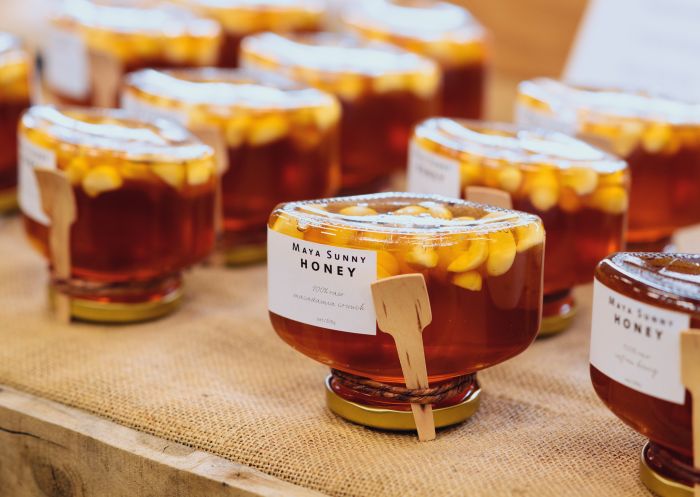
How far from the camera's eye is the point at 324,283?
80 cm

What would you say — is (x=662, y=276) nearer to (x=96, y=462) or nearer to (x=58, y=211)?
(x=96, y=462)

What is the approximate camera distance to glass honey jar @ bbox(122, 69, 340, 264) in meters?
1.17

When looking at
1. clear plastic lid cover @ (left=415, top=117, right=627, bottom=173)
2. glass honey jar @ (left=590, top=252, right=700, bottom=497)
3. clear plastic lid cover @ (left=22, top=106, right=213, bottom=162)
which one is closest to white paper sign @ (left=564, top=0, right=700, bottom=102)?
clear plastic lid cover @ (left=415, top=117, right=627, bottom=173)

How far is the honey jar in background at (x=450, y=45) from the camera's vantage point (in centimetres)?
151

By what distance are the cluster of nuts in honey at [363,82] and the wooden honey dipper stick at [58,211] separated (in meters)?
0.42

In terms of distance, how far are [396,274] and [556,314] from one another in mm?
329

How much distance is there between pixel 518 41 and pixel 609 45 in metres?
0.25

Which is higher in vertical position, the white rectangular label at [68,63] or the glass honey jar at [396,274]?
the white rectangular label at [68,63]

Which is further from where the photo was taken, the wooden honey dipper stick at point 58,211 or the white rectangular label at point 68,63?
the white rectangular label at point 68,63

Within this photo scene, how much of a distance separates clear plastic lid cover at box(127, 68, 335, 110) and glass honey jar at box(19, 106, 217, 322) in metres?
0.11

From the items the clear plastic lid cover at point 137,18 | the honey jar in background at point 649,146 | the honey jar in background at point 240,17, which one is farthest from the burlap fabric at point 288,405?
the honey jar in background at point 240,17

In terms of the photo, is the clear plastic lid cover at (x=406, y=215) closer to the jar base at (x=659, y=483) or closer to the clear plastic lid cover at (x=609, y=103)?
the jar base at (x=659, y=483)

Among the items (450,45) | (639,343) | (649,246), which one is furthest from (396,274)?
(450,45)

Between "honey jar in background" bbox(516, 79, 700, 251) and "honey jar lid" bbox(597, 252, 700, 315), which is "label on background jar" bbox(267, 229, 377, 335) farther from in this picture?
"honey jar in background" bbox(516, 79, 700, 251)
